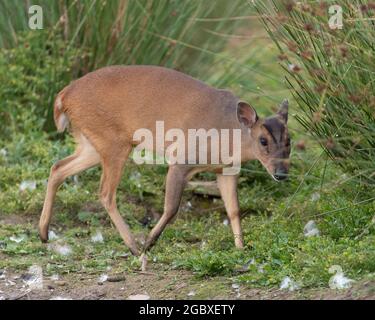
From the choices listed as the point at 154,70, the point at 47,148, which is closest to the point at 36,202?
the point at 47,148

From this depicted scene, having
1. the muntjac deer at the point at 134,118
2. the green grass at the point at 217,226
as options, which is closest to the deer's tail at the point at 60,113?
the muntjac deer at the point at 134,118

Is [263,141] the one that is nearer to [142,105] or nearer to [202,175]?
[142,105]

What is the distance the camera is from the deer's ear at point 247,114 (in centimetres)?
643

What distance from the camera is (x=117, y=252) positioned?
6.41m

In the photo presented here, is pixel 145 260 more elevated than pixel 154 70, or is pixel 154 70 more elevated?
pixel 154 70

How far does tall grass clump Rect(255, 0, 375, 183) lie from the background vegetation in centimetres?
1

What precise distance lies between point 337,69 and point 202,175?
7.27 feet

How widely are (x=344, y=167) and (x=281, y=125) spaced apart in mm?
465

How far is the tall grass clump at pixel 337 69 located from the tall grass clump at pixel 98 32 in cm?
205

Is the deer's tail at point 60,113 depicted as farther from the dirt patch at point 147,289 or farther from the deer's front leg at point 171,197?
the dirt patch at point 147,289

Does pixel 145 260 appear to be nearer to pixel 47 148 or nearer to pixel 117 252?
pixel 117 252

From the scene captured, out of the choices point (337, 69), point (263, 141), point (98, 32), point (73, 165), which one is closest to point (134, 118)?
point (73, 165)

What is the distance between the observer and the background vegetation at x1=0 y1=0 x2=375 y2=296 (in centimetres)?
568

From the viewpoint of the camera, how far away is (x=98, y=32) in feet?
27.1
